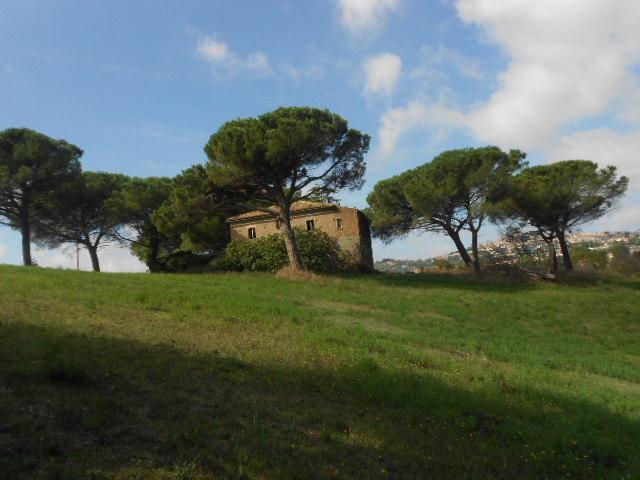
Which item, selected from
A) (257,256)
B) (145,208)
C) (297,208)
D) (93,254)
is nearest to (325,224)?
(297,208)

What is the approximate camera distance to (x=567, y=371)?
11938 millimetres

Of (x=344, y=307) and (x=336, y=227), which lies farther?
(x=336, y=227)

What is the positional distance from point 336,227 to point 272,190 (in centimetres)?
801

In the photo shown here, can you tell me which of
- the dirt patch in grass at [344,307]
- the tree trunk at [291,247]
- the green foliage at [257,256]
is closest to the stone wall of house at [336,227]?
the green foliage at [257,256]

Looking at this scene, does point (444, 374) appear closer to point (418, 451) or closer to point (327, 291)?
point (418, 451)

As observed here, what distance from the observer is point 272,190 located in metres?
28.6

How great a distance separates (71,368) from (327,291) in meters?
16.2

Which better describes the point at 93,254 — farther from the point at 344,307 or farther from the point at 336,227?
the point at 344,307

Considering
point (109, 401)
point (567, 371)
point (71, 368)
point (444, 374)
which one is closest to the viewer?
point (109, 401)

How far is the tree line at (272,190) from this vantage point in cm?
2725

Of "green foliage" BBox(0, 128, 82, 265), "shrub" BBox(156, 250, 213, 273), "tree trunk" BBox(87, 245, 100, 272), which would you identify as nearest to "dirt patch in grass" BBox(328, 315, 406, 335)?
"shrub" BBox(156, 250, 213, 273)

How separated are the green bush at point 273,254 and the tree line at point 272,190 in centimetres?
158

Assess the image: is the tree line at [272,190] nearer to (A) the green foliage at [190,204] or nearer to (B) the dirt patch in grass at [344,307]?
(A) the green foliage at [190,204]

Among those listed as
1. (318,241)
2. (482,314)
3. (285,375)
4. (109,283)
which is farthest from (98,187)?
(285,375)
